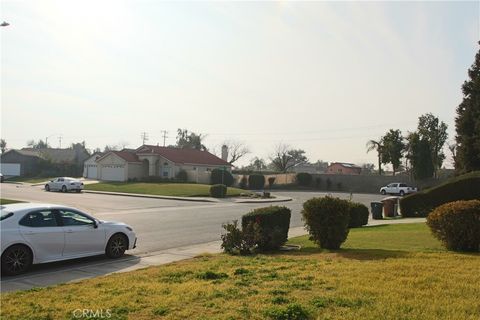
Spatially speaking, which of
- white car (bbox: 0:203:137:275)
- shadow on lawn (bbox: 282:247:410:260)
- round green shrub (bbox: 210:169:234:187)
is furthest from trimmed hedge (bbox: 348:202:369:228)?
round green shrub (bbox: 210:169:234:187)

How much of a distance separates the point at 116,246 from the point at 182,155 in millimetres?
56740

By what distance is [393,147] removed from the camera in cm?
6762

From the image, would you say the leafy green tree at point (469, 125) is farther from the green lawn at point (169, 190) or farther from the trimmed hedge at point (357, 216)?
the green lawn at point (169, 190)

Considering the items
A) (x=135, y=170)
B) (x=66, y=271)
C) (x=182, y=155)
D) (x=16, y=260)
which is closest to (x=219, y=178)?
(x=182, y=155)

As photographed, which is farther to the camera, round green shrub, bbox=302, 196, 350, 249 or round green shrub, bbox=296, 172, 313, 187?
round green shrub, bbox=296, 172, 313, 187

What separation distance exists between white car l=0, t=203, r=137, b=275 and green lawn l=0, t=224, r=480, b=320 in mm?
2682

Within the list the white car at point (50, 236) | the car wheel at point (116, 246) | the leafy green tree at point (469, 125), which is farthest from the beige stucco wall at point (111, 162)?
the white car at point (50, 236)

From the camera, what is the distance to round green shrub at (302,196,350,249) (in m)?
11.8

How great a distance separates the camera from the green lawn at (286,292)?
5.74 meters

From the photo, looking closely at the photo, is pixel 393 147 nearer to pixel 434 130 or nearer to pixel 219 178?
pixel 434 130

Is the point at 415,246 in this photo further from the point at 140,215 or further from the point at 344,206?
the point at 140,215

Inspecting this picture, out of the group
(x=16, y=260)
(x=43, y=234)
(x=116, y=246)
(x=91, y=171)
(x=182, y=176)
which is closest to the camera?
(x=16, y=260)

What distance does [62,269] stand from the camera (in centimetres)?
1093

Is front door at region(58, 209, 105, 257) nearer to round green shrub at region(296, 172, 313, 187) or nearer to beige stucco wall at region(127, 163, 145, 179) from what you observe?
beige stucco wall at region(127, 163, 145, 179)
